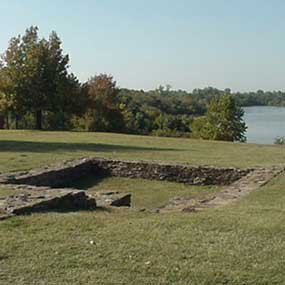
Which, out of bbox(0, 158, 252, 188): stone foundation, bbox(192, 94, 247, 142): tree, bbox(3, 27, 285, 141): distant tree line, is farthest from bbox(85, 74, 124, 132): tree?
bbox(0, 158, 252, 188): stone foundation

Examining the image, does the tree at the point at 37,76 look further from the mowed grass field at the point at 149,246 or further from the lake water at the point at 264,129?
the mowed grass field at the point at 149,246

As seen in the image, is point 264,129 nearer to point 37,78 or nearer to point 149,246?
point 37,78

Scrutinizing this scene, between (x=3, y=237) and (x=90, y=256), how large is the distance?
131 centimetres

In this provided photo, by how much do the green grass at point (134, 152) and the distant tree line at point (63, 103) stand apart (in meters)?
12.7

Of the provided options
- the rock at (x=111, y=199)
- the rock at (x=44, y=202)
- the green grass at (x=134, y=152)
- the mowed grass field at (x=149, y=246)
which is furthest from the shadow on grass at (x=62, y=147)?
the rock at (x=44, y=202)

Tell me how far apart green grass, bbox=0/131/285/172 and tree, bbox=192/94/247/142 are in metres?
30.5

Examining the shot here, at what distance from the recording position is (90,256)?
18.3 feet

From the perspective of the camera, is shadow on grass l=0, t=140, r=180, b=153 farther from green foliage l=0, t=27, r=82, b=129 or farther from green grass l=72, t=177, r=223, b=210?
green foliage l=0, t=27, r=82, b=129

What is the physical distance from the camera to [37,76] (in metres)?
37.8

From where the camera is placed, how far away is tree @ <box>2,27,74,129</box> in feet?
123

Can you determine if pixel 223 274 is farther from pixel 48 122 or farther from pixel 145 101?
pixel 145 101

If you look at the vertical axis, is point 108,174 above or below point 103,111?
below

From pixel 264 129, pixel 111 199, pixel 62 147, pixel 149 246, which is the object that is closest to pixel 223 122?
pixel 264 129

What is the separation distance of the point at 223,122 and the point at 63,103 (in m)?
24.5
